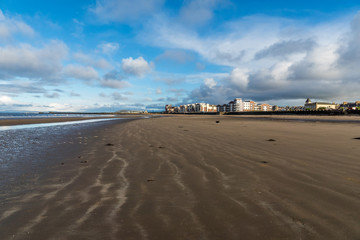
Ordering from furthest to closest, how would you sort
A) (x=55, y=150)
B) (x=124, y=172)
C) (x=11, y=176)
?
1. (x=55, y=150)
2. (x=124, y=172)
3. (x=11, y=176)

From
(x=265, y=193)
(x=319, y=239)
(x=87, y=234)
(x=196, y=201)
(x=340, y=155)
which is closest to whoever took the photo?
(x=319, y=239)

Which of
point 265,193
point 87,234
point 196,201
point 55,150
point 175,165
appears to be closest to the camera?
point 87,234

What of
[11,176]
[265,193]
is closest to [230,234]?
[265,193]

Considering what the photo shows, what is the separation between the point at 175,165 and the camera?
16.3 ft

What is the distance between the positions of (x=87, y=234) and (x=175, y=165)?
118 inches

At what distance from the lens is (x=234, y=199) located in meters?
2.95

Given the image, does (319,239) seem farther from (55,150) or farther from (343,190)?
(55,150)

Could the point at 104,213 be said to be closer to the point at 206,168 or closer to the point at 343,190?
the point at 206,168

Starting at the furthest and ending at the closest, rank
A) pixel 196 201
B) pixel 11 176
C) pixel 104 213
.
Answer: pixel 11 176 < pixel 196 201 < pixel 104 213

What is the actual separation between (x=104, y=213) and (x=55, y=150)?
569 cm

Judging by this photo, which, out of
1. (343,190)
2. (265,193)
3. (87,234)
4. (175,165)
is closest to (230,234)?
(265,193)

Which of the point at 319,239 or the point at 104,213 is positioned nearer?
the point at 319,239

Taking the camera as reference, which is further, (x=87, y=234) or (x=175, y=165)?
(x=175, y=165)

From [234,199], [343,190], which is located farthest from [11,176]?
[343,190]
